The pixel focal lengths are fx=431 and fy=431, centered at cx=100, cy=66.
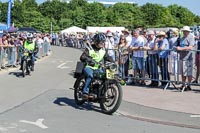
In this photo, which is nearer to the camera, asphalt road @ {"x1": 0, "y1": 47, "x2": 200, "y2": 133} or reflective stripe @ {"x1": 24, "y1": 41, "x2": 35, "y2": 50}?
asphalt road @ {"x1": 0, "y1": 47, "x2": 200, "y2": 133}

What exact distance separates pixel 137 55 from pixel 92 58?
443 centimetres

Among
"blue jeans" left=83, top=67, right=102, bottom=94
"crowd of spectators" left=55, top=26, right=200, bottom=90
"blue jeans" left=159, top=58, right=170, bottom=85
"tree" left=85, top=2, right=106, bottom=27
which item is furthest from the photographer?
"tree" left=85, top=2, right=106, bottom=27

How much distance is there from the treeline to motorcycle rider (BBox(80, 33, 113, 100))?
8023 centimetres

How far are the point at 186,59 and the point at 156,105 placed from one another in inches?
112

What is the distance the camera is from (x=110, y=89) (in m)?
9.67

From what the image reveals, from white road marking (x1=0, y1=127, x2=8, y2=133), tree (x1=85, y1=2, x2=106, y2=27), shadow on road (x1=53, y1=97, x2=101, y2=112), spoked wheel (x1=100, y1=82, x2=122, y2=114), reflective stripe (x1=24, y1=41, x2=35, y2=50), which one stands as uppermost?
tree (x1=85, y1=2, x2=106, y2=27)

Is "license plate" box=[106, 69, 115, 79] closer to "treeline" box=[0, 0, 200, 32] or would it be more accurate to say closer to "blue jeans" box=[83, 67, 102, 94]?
"blue jeans" box=[83, 67, 102, 94]

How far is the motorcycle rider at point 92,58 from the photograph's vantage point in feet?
32.9

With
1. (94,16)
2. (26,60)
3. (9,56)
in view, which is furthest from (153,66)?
(94,16)

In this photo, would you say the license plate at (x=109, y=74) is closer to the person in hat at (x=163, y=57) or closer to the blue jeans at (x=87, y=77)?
the blue jeans at (x=87, y=77)

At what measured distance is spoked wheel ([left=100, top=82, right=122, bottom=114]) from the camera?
9.43 m

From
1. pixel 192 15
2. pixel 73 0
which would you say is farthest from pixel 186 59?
pixel 192 15

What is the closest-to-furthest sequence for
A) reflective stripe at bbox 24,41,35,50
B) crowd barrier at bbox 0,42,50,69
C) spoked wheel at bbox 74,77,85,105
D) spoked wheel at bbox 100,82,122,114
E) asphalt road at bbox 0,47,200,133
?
1. asphalt road at bbox 0,47,200,133
2. spoked wheel at bbox 100,82,122,114
3. spoked wheel at bbox 74,77,85,105
4. reflective stripe at bbox 24,41,35,50
5. crowd barrier at bbox 0,42,50,69

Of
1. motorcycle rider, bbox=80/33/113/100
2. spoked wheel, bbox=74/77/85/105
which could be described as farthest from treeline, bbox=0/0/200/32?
motorcycle rider, bbox=80/33/113/100
